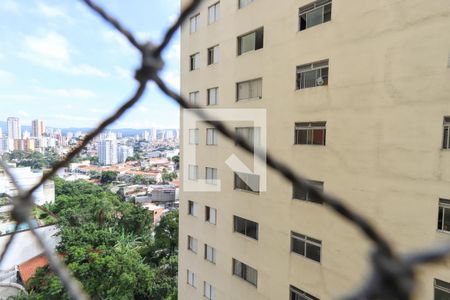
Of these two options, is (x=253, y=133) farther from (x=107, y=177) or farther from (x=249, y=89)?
(x=107, y=177)

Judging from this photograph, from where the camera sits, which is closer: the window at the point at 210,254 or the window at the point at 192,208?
the window at the point at 210,254

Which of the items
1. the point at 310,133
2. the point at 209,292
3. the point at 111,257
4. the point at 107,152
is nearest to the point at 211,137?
the point at 310,133

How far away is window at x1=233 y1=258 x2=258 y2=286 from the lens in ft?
19.2

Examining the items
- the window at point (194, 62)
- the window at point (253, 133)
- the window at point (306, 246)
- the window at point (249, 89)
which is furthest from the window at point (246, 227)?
the window at point (194, 62)

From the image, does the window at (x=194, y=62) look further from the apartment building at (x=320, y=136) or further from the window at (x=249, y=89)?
the window at (x=249, y=89)

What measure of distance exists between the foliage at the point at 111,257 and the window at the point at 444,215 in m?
10.0

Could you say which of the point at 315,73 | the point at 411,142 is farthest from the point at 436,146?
the point at 315,73

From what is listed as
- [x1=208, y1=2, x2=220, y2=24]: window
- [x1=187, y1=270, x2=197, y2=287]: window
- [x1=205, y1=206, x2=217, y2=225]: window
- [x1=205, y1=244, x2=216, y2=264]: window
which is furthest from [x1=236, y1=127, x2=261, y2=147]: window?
[x1=187, y1=270, x2=197, y2=287]: window

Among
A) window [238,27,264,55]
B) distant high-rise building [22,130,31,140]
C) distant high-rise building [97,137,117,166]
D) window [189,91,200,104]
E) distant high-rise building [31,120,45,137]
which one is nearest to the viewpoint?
window [238,27,264,55]

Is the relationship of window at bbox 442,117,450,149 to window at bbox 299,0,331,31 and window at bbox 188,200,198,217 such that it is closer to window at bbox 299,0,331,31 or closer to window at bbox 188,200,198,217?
window at bbox 299,0,331,31

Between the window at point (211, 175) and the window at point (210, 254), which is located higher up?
the window at point (211, 175)

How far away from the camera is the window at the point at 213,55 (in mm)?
6746

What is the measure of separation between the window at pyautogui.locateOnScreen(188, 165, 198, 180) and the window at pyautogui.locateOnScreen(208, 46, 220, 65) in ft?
8.97

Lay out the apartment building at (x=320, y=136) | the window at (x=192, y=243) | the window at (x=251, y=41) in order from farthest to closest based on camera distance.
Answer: the window at (x=192, y=243), the window at (x=251, y=41), the apartment building at (x=320, y=136)
